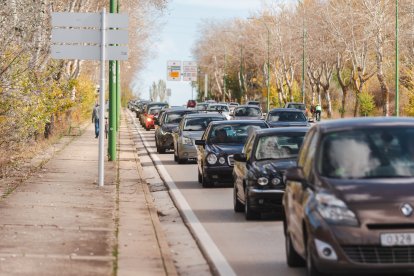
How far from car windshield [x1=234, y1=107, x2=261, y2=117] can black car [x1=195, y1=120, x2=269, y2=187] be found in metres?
27.3

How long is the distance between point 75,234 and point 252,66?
12577cm

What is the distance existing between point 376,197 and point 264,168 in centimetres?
682

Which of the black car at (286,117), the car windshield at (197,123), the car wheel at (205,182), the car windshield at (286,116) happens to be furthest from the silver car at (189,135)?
the car wheel at (205,182)

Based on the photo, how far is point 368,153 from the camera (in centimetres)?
1029

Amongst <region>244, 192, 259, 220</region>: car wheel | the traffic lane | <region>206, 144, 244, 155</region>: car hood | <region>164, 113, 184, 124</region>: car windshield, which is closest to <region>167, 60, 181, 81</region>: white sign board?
<region>164, 113, 184, 124</region>: car windshield

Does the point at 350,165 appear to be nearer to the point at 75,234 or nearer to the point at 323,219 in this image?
the point at 323,219

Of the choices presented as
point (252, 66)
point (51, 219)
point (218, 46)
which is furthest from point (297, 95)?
point (51, 219)

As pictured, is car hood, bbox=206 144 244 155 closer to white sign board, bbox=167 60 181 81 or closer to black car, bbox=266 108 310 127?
black car, bbox=266 108 310 127

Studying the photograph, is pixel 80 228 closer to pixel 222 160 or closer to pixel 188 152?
pixel 222 160

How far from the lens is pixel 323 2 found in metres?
95.6

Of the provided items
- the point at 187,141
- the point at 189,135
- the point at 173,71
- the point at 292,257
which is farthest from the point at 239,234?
the point at 173,71

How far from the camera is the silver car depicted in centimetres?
3173

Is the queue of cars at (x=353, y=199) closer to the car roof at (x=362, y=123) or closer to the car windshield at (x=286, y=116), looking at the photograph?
the car roof at (x=362, y=123)

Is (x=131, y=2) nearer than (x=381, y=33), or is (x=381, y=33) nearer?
(x=131, y=2)
